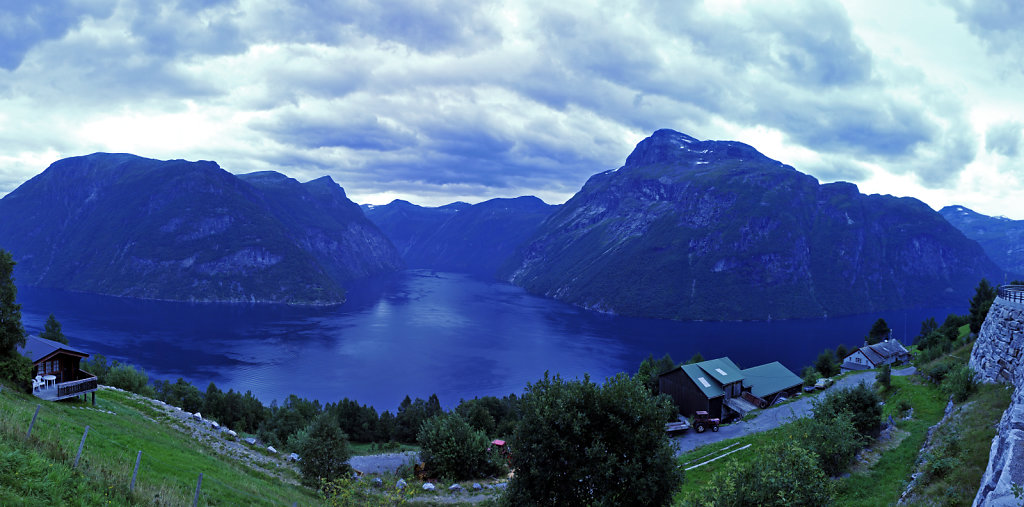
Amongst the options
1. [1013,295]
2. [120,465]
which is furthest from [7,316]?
[1013,295]

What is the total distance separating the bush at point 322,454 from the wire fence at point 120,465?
620 cm

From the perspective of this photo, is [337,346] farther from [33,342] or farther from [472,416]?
[33,342]

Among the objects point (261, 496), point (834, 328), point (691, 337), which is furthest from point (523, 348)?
point (834, 328)

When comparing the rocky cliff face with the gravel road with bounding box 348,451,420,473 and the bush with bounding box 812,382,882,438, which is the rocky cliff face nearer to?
the bush with bounding box 812,382,882,438

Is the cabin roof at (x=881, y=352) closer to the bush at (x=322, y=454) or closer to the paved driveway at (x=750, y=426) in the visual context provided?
the paved driveway at (x=750, y=426)

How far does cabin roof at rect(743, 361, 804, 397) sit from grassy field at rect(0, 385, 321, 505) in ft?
170

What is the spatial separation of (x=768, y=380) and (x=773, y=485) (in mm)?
52595

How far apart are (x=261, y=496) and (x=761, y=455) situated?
19.5 m

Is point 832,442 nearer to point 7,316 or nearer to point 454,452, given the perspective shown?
point 454,452

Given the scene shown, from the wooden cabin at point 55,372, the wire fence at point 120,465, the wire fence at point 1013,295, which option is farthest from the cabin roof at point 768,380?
the wooden cabin at point 55,372

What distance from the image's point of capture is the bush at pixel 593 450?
56.3ft

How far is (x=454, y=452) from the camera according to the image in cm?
3350

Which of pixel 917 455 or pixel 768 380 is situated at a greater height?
pixel 917 455

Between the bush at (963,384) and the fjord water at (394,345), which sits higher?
the bush at (963,384)
